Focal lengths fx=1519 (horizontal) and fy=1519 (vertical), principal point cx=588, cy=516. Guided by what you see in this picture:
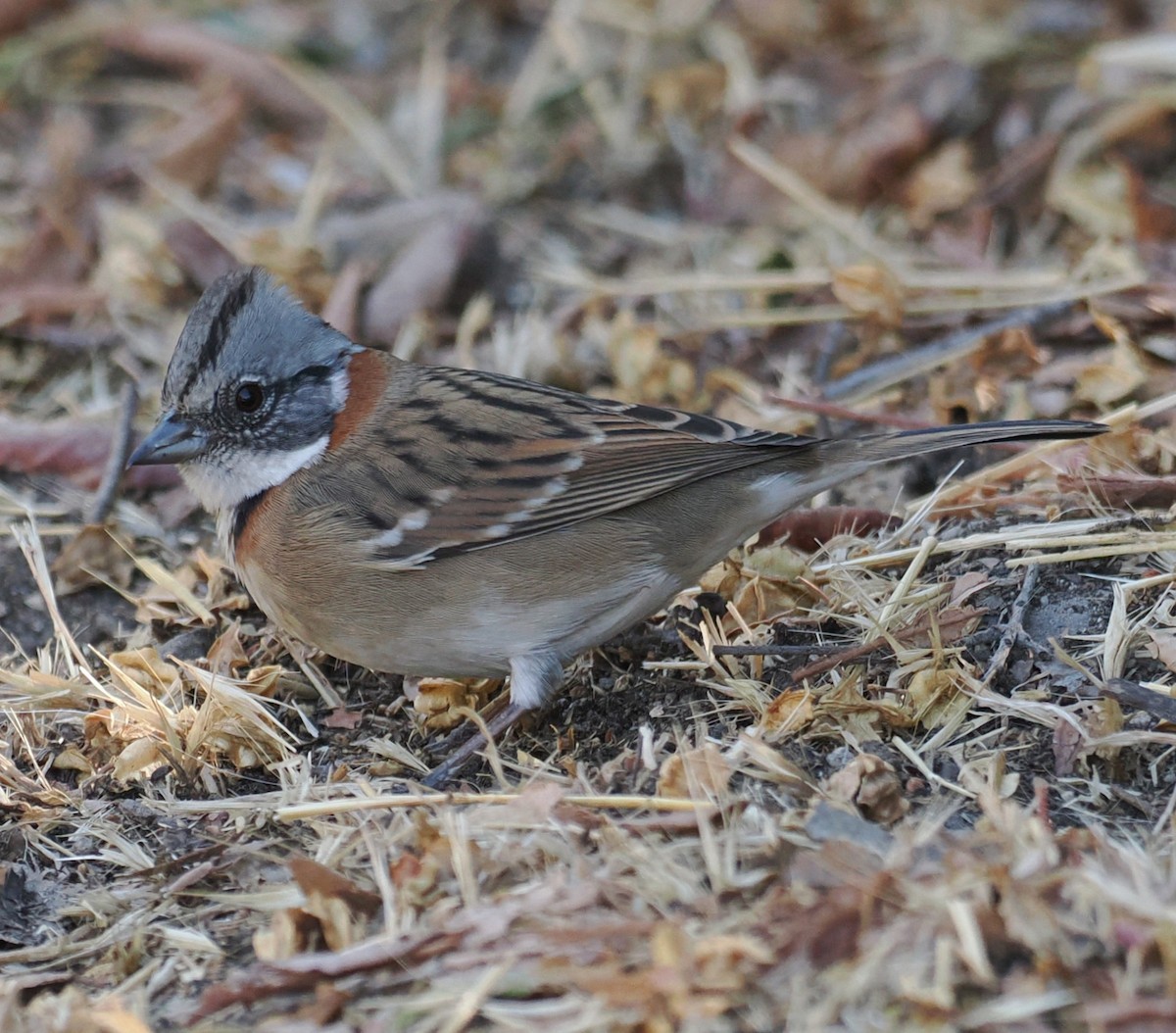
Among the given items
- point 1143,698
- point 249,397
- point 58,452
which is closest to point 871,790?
point 1143,698

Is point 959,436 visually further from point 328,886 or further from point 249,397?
point 328,886

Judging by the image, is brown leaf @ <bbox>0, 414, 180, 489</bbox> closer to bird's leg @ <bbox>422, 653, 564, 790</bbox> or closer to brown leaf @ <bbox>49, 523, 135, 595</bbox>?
brown leaf @ <bbox>49, 523, 135, 595</bbox>

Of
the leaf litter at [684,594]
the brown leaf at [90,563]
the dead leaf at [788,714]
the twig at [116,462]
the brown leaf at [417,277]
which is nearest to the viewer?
the leaf litter at [684,594]

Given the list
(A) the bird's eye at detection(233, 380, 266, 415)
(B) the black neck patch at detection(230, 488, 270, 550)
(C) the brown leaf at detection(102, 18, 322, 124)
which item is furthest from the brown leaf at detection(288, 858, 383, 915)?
(C) the brown leaf at detection(102, 18, 322, 124)

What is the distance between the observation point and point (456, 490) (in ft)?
14.0

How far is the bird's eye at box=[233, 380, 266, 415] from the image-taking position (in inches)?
173

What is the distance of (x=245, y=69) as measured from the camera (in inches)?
302

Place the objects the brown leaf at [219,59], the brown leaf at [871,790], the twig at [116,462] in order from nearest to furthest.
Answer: the brown leaf at [871,790]
the twig at [116,462]
the brown leaf at [219,59]

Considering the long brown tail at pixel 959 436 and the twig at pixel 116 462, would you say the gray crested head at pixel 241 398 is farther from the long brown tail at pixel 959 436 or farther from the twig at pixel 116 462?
the long brown tail at pixel 959 436

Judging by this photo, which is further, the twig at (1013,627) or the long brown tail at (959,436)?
the long brown tail at (959,436)

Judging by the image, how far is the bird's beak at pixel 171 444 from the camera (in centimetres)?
435

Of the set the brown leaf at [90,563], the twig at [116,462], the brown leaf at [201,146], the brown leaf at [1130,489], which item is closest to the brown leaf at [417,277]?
the twig at [116,462]

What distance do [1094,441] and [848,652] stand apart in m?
1.28

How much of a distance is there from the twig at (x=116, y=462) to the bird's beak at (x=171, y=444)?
30.3 inches
